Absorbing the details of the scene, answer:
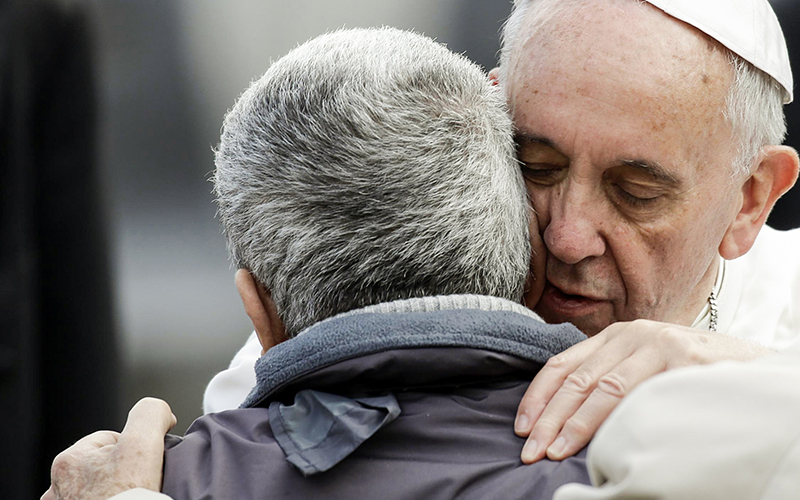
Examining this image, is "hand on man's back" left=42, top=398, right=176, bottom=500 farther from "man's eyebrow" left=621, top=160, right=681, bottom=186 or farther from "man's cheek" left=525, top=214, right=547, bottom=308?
"man's eyebrow" left=621, top=160, right=681, bottom=186

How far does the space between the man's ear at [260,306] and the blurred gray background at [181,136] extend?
201cm

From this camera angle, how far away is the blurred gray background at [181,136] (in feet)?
10.6

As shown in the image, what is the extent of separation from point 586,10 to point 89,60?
7.52ft

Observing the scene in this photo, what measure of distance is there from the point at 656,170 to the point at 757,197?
391 millimetres

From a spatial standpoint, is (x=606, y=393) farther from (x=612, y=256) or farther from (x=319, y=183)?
(x=612, y=256)

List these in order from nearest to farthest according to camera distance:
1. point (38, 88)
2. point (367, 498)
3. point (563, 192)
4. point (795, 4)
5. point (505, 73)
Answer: point (367, 498) → point (563, 192) → point (505, 73) → point (38, 88) → point (795, 4)

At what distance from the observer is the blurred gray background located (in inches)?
127

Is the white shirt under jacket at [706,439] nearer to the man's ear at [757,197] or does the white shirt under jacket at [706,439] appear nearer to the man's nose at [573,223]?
the man's nose at [573,223]

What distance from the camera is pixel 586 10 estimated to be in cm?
157

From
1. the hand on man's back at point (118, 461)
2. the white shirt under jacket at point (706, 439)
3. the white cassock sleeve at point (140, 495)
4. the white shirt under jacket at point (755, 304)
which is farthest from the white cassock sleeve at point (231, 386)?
the white shirt under jacket at point (706, 439)

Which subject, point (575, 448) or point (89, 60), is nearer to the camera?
point (575, 448)

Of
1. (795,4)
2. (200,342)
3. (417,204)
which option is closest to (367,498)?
(417,204)

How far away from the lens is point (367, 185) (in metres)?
1.06

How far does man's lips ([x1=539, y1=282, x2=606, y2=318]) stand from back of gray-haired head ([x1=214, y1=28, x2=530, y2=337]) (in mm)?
457
